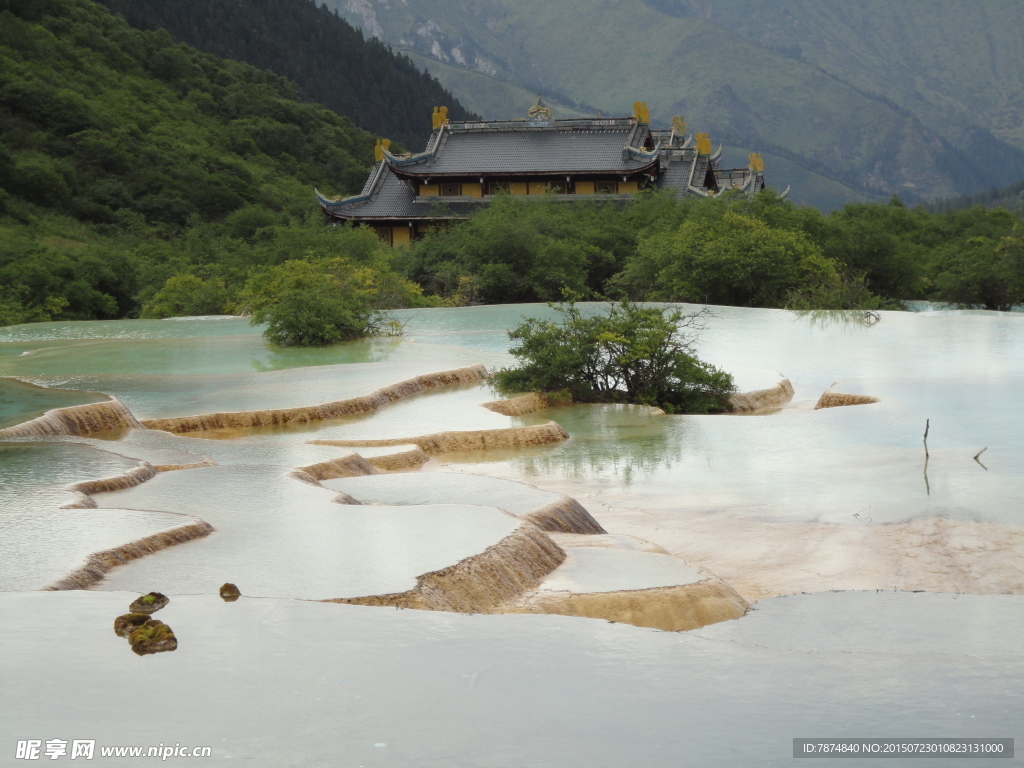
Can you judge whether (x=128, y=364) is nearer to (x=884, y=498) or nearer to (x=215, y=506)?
(x=215, y=506)

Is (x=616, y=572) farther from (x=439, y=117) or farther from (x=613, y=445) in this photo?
(x=439, y=117)

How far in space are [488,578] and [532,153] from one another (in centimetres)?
3482

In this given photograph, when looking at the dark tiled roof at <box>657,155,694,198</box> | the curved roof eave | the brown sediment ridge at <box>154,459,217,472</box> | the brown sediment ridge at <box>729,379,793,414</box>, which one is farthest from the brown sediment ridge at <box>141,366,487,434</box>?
the dark tiled roof at <box>657,155,694,198</box>

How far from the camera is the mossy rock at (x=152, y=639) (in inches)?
175

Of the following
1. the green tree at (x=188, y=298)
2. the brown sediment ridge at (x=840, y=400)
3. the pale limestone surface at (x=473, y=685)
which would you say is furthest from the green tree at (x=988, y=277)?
the pale limestone surface at (x=473, y=685)

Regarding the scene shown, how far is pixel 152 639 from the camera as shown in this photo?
448 cm

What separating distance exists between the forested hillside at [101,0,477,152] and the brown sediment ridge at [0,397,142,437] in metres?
70.9

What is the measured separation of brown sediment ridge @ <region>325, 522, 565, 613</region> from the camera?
5.34 meters

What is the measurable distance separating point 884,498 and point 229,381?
314 inches

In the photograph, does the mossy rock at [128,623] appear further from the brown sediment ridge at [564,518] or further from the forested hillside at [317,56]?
the forested hillside at [317,56]

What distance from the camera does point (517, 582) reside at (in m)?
5.92

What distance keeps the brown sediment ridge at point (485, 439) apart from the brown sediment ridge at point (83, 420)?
1851mm

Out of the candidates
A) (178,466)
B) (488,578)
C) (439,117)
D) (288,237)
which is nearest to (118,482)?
(178,466)

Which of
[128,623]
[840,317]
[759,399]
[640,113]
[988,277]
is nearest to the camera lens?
[128,623]
